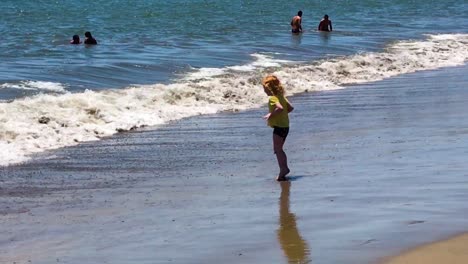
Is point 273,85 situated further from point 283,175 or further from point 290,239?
point 290,239

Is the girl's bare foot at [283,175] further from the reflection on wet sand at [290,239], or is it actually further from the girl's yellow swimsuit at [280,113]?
the reflection on wet sand at [290,239]

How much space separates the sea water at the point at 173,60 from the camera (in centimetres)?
1448

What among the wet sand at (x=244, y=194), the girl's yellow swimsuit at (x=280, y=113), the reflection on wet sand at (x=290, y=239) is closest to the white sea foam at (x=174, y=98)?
the wet sand at (x=244, y=194)

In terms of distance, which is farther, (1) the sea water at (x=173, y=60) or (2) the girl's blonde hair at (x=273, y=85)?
(1) the sea water at (x=173, y=60)

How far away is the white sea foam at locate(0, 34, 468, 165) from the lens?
13090 mm

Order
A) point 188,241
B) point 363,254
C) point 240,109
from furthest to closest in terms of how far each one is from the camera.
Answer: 1. point 240,109
2. point 188,241
3. point 363,254

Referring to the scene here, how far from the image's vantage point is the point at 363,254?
667cm

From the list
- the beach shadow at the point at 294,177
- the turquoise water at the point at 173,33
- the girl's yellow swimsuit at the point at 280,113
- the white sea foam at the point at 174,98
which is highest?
the girl's yellow swimsuit at the point at 280,113

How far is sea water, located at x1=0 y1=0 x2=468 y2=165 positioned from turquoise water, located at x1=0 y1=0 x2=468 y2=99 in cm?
5

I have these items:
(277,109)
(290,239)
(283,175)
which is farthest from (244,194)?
(290,239)

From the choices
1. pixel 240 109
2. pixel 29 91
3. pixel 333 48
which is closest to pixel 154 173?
pixel 240 109

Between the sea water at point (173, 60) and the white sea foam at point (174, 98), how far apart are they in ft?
0.07

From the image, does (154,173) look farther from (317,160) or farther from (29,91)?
(29,91)

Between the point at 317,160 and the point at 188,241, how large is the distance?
12.1 feet
